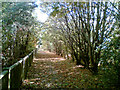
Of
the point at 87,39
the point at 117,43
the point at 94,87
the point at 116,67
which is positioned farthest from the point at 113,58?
the point at 87,39

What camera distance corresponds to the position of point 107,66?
153 inches

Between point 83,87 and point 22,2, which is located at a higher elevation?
point 22,2

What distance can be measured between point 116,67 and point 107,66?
347 mm

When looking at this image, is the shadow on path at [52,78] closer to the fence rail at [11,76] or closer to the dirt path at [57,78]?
the dirt path at [57,78]

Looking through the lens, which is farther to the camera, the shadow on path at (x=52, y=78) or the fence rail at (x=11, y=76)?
the shadow on path at (x=52, y=78)

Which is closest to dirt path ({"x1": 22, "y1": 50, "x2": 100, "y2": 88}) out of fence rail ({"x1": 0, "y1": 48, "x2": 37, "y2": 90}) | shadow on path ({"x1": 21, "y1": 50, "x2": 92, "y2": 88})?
shadow on path ({"x1": 21, "y1": 50, "x2": 92, "y2": 88})

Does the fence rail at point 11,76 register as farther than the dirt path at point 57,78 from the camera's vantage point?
No

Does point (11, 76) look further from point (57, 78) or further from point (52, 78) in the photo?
point (57, 78)

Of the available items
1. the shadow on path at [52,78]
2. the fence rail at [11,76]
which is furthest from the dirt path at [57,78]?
the fence rail at [11,76]

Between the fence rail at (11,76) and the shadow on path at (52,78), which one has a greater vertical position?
the fence rail at (11,76)

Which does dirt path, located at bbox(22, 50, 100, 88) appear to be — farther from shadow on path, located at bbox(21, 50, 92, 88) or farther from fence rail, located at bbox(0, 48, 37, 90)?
fence rail, located at bbox(0, 48, 37, 90)

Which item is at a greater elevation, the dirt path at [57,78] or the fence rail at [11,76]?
the fence rail at [11,76]

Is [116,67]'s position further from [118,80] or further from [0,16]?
[0,16]

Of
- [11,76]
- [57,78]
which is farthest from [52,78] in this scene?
[11,76]
